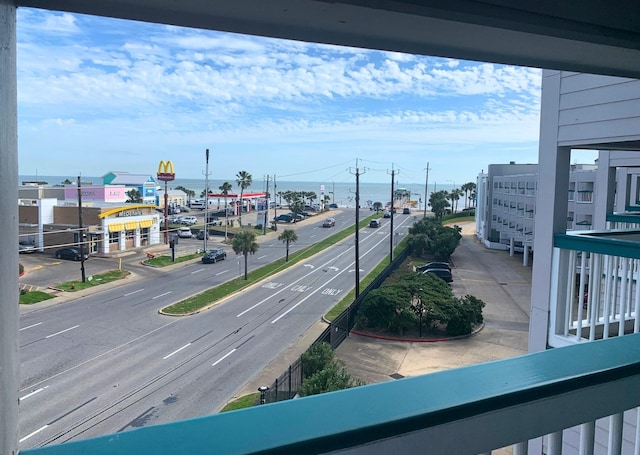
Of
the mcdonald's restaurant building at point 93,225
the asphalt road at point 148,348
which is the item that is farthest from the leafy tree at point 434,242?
the mcdonald's restaurant building at point 93,225

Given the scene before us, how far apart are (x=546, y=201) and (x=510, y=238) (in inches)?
916

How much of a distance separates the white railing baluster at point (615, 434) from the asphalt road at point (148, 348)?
4.62 m

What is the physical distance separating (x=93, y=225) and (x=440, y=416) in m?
14.2

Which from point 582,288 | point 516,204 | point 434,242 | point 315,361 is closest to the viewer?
point 582,288

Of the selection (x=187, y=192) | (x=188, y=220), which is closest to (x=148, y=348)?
(x=188, y=220)

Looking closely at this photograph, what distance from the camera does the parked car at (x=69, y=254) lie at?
58.6ft

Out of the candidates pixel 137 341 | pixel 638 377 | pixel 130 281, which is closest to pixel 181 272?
pixel 130 281

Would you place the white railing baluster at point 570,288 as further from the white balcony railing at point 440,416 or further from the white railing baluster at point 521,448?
the white railing baluster at point 521,448

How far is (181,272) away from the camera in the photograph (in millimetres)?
19422

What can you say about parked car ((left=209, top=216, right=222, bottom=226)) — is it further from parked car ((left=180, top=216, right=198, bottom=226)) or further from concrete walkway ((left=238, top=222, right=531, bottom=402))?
concrete walkway ((left=238, top=222, right=531, bottom=402))

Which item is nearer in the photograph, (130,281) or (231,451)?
(231,451)

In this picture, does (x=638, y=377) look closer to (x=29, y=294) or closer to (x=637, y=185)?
(x=637, y=185)

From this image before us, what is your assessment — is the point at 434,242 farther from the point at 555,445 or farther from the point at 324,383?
the point at 555,445

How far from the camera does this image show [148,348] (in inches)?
445
